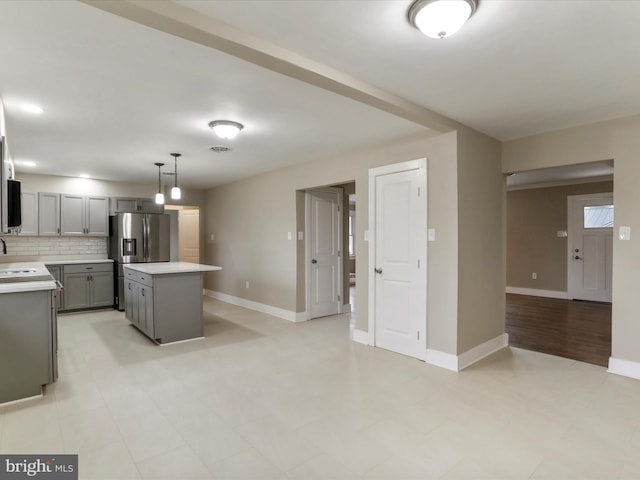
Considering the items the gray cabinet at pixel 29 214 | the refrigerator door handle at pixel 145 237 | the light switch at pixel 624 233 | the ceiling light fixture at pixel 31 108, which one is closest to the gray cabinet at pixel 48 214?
the gray cabinet at pixel 29 214

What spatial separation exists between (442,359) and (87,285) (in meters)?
5.54

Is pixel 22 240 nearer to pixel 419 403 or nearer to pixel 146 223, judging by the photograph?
pixel 146 223

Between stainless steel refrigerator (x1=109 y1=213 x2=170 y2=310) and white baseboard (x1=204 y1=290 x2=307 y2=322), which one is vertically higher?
stainless steel refrigerator (x1=109 y1=213 x2=170 y2=310)

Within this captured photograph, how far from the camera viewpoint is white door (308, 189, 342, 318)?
213 inches

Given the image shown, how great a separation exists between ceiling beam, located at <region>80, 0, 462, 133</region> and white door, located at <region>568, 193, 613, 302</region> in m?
5.83

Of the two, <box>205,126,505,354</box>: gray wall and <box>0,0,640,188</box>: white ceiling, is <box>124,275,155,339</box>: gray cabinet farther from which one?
<box>205,126,505,354</box>: gray wall

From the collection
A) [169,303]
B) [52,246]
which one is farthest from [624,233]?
[52,246]

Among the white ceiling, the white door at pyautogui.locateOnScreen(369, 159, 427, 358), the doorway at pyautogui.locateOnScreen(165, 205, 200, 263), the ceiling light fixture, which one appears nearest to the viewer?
the white ceiling

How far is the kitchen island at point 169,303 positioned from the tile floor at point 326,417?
1.03ft

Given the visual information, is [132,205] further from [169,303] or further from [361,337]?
[361,337]

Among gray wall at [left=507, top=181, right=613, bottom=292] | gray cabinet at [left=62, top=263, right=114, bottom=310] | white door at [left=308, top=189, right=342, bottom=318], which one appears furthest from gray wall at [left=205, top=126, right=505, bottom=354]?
gray wall at [left=507, top=181, right=613, bottom=292]

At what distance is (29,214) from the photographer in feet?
18.7

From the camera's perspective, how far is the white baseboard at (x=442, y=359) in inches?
132

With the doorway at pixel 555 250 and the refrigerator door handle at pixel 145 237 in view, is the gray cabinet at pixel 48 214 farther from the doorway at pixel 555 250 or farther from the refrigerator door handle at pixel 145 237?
the doorway at pixel 555 250
